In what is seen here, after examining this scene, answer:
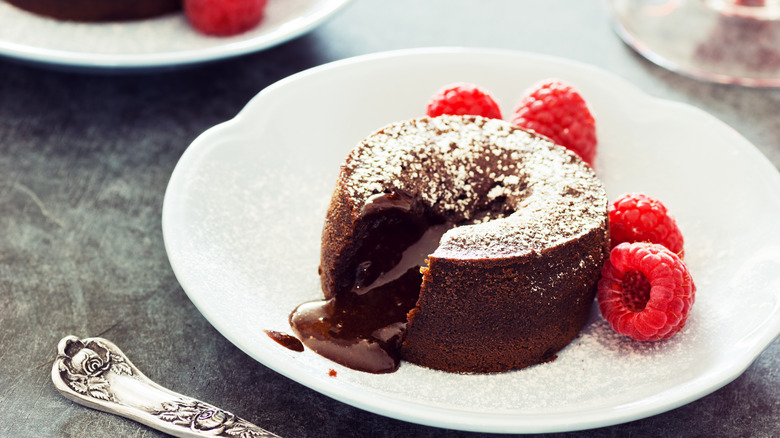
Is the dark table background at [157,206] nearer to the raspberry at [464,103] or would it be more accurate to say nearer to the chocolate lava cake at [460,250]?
the chocolate lava cake at [460,250]

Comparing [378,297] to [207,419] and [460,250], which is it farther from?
[207,419]

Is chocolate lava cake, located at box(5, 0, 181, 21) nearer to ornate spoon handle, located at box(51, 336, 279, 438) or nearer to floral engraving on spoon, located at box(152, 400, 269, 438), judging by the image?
ornate spoon handle, located at box(51, 336, 279, 438)

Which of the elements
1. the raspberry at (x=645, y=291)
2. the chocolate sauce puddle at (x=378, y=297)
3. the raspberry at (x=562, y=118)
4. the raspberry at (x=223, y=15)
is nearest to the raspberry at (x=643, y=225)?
the raspberry at (x=645, y=291)

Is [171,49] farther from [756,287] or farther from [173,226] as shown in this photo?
[756,287]

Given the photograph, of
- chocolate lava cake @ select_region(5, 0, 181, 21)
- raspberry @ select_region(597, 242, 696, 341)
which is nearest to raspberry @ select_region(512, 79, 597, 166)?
raspberry @ select_region(597, 242, 696, 341)

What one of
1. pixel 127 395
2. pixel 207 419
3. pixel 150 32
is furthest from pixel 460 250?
pixel 150 32

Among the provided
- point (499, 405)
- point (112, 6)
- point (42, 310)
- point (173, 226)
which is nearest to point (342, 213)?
point (173, 226)
